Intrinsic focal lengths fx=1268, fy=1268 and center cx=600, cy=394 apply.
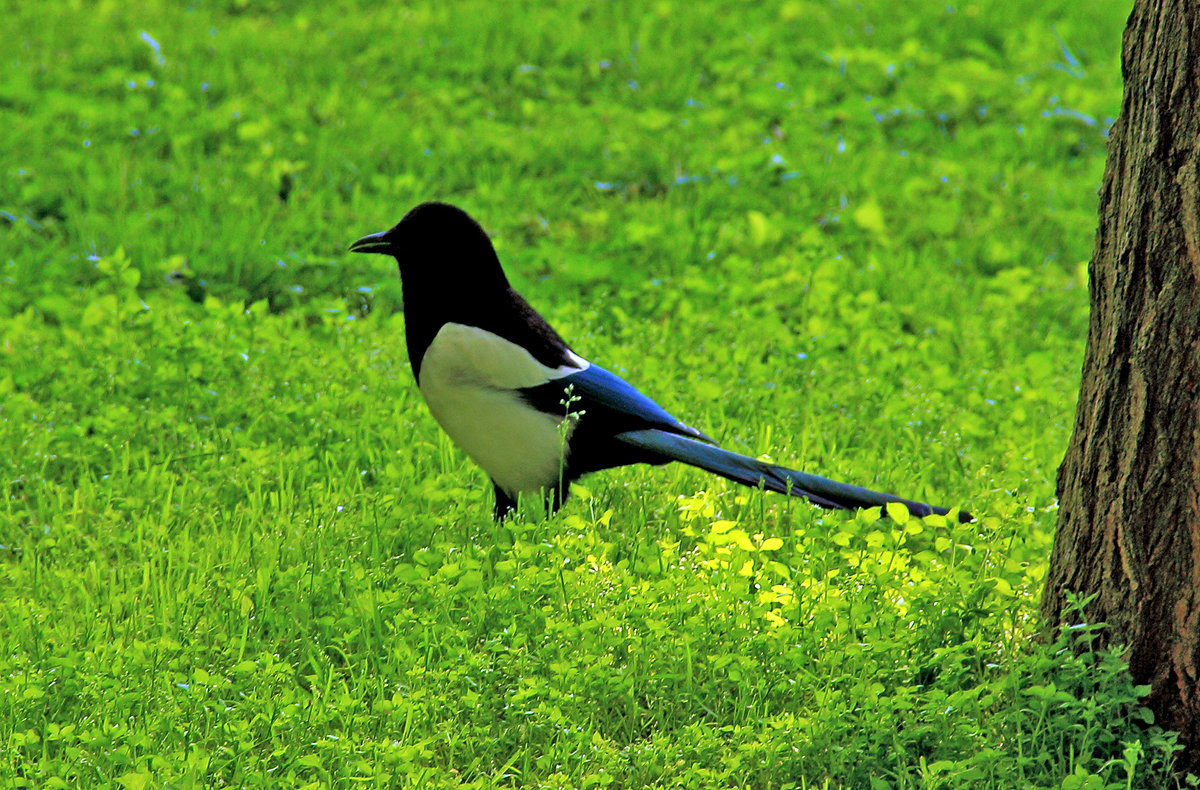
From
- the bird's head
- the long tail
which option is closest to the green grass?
the long tail

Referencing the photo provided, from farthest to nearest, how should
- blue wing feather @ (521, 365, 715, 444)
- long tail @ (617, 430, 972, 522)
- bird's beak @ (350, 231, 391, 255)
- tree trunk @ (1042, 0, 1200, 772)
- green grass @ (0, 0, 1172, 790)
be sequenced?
bird's beak @ (350, 231, 391, 255) → blue wing feather @ (521, 365, 715, 444) → long tail @ (617, 430, 972, 522) → green grass @ (0, 0, 1172, 790) → tree trunk @ (1042, 0, 1200, 772)

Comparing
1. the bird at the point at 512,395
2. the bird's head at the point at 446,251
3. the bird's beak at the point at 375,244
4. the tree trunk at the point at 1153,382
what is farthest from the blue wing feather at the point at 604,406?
the tree trunk at the point at 1153,382

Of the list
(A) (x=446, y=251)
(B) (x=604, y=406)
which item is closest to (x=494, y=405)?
(B) (x=604, y=406)

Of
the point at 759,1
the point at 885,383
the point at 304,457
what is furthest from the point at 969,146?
the point at 304,457

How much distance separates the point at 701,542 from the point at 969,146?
4.35 m

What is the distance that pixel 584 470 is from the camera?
3898mm

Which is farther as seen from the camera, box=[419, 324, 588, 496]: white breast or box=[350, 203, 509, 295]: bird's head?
box=[350, 203, 509, 295]: bird's head

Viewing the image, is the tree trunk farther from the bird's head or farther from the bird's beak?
the bird's beak

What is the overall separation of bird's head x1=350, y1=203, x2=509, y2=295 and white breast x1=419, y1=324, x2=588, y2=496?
17 cm

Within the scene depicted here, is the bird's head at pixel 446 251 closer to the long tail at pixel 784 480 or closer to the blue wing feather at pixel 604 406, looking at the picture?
the blue wing feather at pixel 604 406

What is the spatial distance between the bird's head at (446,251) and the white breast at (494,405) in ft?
0.55

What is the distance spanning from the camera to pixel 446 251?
3.79m

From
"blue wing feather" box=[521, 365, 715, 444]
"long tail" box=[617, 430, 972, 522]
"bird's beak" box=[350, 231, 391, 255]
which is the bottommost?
"long tail" box=[617, 430, 972, 522]

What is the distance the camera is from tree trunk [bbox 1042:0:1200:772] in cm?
255
